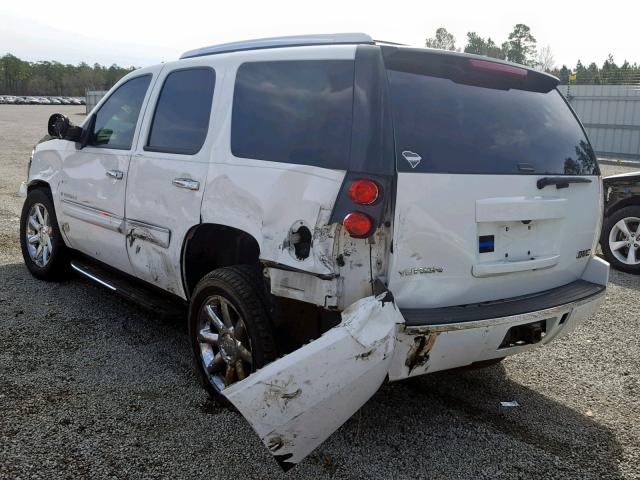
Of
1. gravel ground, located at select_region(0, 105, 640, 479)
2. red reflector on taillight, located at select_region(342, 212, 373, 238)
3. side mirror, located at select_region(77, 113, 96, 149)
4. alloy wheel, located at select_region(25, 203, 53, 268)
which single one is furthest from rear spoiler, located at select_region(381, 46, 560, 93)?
alloy wheel, located at select_region(25, 203, 53, 268)

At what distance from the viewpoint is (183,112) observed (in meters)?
4.05

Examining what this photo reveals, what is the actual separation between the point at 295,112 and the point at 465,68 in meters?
0.91

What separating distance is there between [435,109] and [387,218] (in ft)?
2.16

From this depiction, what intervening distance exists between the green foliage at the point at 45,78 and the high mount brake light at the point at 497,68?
128 meters

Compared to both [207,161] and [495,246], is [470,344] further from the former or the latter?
[207,161]

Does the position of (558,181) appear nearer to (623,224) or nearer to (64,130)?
(64,130)

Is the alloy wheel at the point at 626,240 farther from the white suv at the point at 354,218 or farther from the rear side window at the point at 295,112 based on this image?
the rear side window at the point at 295,112

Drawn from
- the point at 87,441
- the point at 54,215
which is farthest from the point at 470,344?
the point at 54,215

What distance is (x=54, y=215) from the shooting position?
558cm

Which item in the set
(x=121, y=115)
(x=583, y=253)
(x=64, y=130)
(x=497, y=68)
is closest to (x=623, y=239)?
(x=583, y=253)

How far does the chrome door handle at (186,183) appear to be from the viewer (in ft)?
12.1

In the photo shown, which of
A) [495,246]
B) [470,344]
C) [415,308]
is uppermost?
[495,246]

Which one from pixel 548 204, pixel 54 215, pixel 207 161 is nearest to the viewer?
pixel 548 204

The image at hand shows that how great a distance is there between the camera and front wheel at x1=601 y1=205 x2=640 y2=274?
7145 mm
